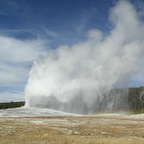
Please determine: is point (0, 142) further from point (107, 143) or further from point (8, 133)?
point (107, 143)

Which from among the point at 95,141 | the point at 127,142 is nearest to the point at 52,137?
the point at 95,141

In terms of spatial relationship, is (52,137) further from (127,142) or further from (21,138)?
(127,142)

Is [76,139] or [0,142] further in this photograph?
[76,139]

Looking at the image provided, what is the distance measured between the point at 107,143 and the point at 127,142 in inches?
119

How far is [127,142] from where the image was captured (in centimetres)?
4747

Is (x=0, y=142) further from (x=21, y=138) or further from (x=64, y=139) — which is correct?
(x=64, y=139)

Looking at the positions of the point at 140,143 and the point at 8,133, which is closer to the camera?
the point at 140,143

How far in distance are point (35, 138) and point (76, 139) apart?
6.07 m

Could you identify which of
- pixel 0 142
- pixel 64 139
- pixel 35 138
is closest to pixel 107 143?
pixel 64 139

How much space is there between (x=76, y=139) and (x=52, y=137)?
156 inches

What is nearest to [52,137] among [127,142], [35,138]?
[35,138]

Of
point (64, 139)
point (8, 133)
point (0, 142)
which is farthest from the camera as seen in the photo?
point (8, 133)

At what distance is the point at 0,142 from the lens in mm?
45531

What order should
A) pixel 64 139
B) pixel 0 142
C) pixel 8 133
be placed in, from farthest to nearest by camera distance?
pixel 8 133 < pixel 64 139 < pixel 0 142
